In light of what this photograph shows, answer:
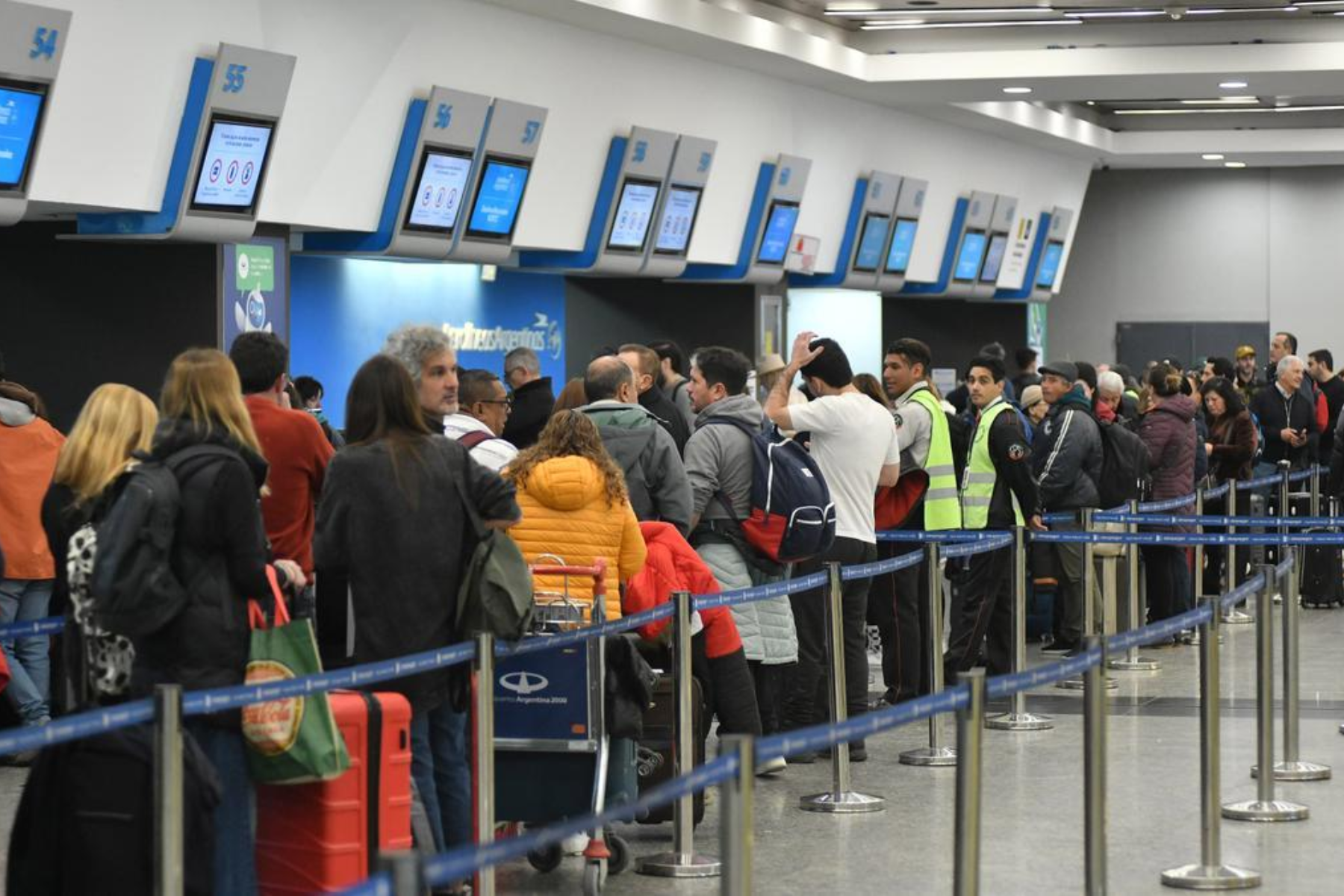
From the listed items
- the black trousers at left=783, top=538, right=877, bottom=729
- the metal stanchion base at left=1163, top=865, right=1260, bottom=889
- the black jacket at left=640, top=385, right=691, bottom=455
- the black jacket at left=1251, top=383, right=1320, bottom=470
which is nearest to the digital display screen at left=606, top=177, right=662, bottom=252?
the black jacket at left=1251, top=383, right=1320, bottom=470

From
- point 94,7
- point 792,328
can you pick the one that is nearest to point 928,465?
point 94,7

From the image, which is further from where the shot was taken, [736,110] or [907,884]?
[736,110]

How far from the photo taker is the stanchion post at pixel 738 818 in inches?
155

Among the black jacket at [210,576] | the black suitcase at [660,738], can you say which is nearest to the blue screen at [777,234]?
the black suitcase at [660,738]

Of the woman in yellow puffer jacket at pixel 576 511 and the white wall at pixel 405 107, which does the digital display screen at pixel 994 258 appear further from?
the woman in yellow puffer jacket at pixel 576 511

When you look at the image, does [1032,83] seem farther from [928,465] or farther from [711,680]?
[711,680]

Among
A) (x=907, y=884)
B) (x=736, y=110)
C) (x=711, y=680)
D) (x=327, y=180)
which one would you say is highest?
(x=736, y=110)

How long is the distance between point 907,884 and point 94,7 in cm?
550

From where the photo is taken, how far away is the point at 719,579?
25.4ft

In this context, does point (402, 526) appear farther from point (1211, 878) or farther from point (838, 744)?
point (1211, 878)

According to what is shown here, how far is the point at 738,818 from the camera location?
3.98 m

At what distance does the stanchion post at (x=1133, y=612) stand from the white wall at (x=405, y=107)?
4410 millimetres

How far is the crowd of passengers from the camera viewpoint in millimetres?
5027

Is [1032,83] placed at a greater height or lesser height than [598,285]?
greater
